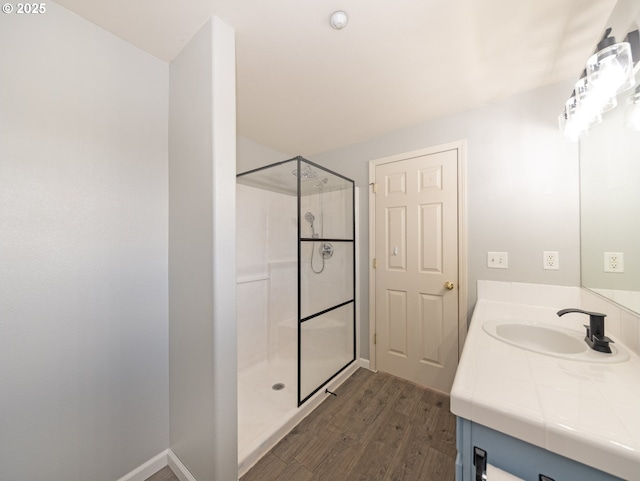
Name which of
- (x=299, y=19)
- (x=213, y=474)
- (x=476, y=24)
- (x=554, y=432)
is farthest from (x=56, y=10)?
(x=554, y=432)

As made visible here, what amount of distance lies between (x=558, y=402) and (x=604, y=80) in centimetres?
133

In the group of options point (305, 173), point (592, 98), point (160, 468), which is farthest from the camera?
point (305, 173)

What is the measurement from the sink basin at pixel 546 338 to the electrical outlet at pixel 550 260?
1.84 ft

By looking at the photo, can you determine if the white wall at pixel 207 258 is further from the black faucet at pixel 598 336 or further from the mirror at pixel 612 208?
the mirror at pixel 612 208

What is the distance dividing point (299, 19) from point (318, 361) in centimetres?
240

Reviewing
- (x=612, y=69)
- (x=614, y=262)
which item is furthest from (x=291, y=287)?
(x=612, y=69)

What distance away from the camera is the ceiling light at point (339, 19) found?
113cm

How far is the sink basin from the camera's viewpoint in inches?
37.7

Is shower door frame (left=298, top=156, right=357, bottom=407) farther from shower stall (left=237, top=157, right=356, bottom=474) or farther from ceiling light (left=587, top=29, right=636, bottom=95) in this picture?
ceiling light (left=587, top=29, right=636, bottom=95)

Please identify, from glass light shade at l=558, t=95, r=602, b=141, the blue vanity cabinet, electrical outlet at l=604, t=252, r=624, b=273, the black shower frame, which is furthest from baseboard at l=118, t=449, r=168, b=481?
glass light shade at l=558, t=95, r=602, b=141

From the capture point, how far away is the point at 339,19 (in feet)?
3.76

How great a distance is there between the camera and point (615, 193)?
1147 mm

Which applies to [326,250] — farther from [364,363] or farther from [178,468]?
[178,468]

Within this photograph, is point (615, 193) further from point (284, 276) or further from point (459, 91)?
point (284, 276)
